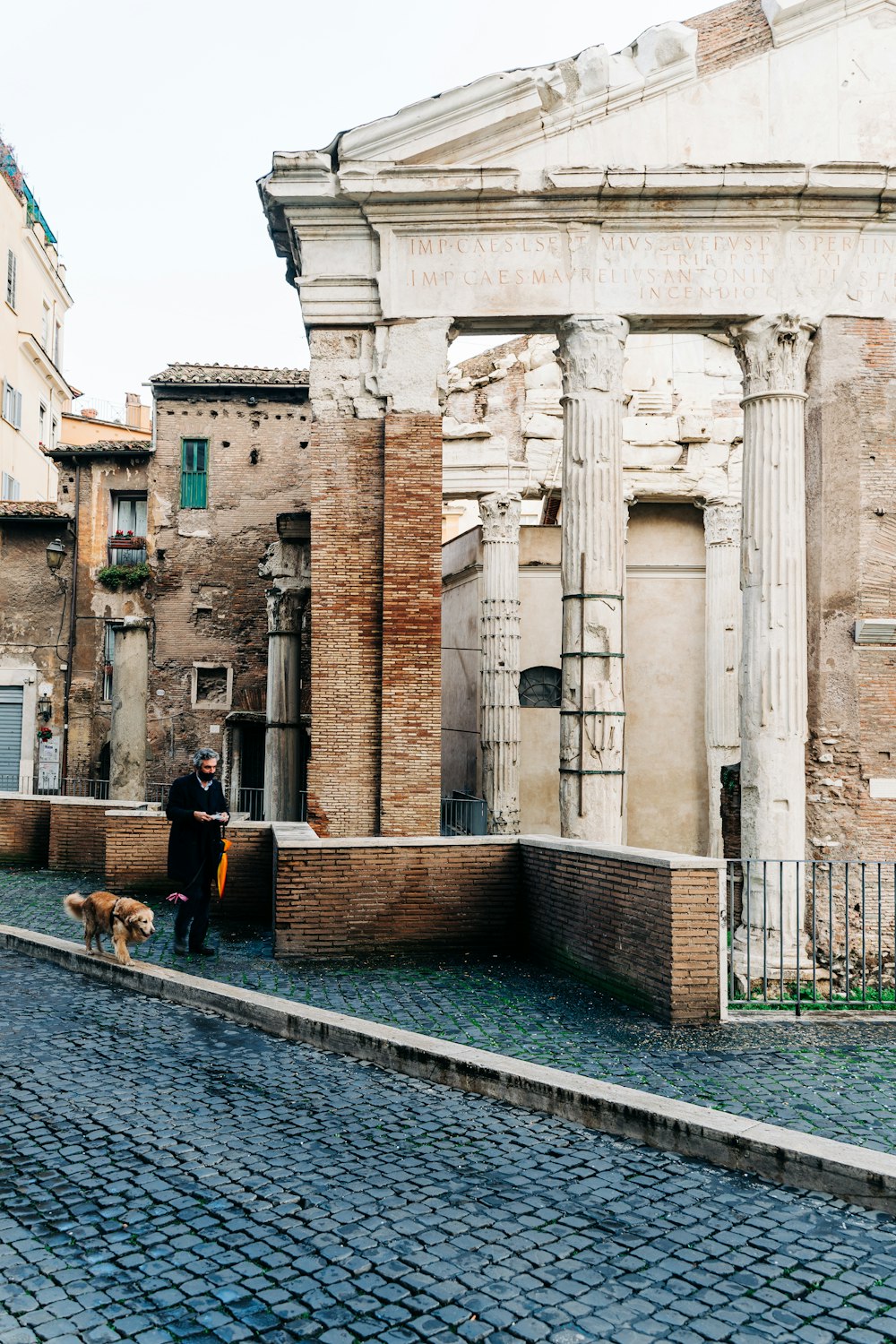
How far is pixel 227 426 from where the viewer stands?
23172 mm

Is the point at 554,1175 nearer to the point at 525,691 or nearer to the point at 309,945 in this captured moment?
the point at 309,945

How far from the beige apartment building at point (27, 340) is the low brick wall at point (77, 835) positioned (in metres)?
16.2

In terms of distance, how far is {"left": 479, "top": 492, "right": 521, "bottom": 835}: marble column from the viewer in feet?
60.6

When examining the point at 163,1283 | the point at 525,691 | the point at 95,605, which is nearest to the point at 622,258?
the point at 525,691

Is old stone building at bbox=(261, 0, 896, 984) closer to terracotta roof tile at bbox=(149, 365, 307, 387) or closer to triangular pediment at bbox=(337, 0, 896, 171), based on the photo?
triangular pediment at bbox=(337, 0, 896, 171)

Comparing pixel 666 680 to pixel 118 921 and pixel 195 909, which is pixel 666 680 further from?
pixel 118 921

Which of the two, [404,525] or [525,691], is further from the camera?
[525,691]

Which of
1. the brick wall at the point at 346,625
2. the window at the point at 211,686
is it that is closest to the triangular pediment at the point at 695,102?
the brick wall at the point at 346,625

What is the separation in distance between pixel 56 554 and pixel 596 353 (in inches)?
569

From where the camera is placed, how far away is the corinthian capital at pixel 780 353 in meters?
12.1

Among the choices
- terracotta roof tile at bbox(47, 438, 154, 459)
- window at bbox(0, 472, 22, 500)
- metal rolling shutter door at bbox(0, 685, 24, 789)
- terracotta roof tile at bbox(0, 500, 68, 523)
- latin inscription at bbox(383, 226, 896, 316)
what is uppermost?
window at bbox(0, 472, 22, 500)

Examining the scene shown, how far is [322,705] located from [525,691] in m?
8.51

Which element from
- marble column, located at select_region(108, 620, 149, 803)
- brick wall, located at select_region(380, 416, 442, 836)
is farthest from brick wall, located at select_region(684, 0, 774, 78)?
marble column, located at select_region(108, 620, 149, 803)

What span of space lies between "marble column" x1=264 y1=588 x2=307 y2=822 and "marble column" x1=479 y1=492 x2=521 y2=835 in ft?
9.69
